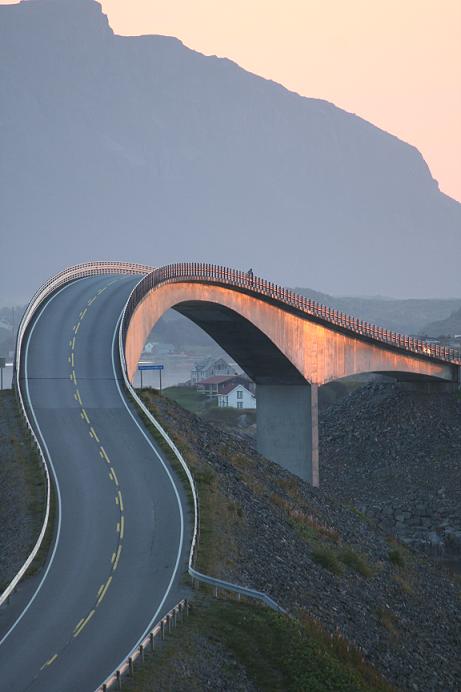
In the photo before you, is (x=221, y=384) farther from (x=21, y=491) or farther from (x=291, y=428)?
(x=21, y=491)

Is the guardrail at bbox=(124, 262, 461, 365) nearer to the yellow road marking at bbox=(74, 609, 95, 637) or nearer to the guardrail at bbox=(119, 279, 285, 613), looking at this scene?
the guardrail at bbox=(119, 279, 285, 613)

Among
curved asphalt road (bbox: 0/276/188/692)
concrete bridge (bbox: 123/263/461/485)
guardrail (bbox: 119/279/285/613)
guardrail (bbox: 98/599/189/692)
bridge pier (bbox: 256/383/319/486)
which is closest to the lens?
guardrail (bbox: 98/599/189/692)

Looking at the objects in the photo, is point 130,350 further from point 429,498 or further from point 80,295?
point 429,498

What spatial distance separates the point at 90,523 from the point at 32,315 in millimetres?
27781

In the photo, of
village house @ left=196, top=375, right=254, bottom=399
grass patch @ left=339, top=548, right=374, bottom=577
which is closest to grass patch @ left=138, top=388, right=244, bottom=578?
grass patch @ left=339, top=548, right=374, bottom=577

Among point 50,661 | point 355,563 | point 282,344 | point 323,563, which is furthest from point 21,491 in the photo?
point 282,344

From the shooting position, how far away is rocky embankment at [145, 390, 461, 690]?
37344 mm

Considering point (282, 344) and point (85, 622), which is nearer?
point (85, 622)

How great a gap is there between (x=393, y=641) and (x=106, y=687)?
16.3 m

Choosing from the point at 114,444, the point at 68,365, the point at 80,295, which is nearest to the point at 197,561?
the point at 114,444

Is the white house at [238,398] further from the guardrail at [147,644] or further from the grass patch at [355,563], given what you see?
the guardrail at [147,644]

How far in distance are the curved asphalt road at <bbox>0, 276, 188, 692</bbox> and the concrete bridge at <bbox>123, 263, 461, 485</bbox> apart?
794 centimetres

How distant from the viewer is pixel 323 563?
4544 cm

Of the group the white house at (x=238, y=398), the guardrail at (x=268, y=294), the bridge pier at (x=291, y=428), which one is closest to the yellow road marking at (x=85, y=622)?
the guardrail at (x=268, y=294)
